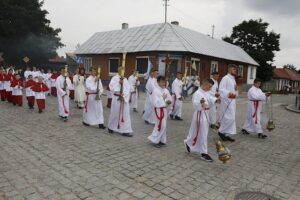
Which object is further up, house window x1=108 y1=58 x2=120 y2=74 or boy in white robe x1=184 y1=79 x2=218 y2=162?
house window x1=108 y1=58 x2=120 y2=74

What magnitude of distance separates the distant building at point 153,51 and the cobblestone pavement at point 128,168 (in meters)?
11.9

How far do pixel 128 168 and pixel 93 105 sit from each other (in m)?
3.89

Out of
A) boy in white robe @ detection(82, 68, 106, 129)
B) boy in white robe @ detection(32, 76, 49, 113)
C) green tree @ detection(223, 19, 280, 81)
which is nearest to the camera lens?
boy in white robe @ detection(82, 68, 106, 129)

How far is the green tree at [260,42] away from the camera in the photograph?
42.0m

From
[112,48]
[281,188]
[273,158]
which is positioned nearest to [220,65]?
[112,48]

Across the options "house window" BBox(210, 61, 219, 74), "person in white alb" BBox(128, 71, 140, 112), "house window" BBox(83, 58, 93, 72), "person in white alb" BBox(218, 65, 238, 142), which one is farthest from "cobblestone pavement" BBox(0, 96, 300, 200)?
"house window" BBox(83, 58, 93, 72)

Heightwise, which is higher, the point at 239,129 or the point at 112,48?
the point at 112,48

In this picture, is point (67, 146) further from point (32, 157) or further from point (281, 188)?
point (281, 188)

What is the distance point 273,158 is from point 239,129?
3.22 metres

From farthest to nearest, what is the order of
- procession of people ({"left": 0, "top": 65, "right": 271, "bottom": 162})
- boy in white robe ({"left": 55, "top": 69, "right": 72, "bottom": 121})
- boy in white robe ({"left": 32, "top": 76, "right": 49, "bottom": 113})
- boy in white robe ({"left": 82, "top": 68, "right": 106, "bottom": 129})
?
boy in white robe ({"left": 32, "top": 76, "right": 49, "bottom": 113}), boy in white robe ({"left": 55, "top": 69, "right": 72, "bottom": 121}), boy in white robe ({"left": 82, "top": 68, "right": 106, "bottom": 129}), procession of people ({"left": 0, "top": 65, "right": 271, "bottom": 162})

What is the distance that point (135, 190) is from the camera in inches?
165

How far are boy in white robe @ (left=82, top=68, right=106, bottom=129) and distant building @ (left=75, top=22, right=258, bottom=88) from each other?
32.3 ft

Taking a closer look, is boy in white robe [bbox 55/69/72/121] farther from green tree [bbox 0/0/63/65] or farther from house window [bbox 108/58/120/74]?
green tree [bbox 0/0/63/65]

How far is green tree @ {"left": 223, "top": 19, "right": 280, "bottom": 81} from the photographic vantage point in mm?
41969
